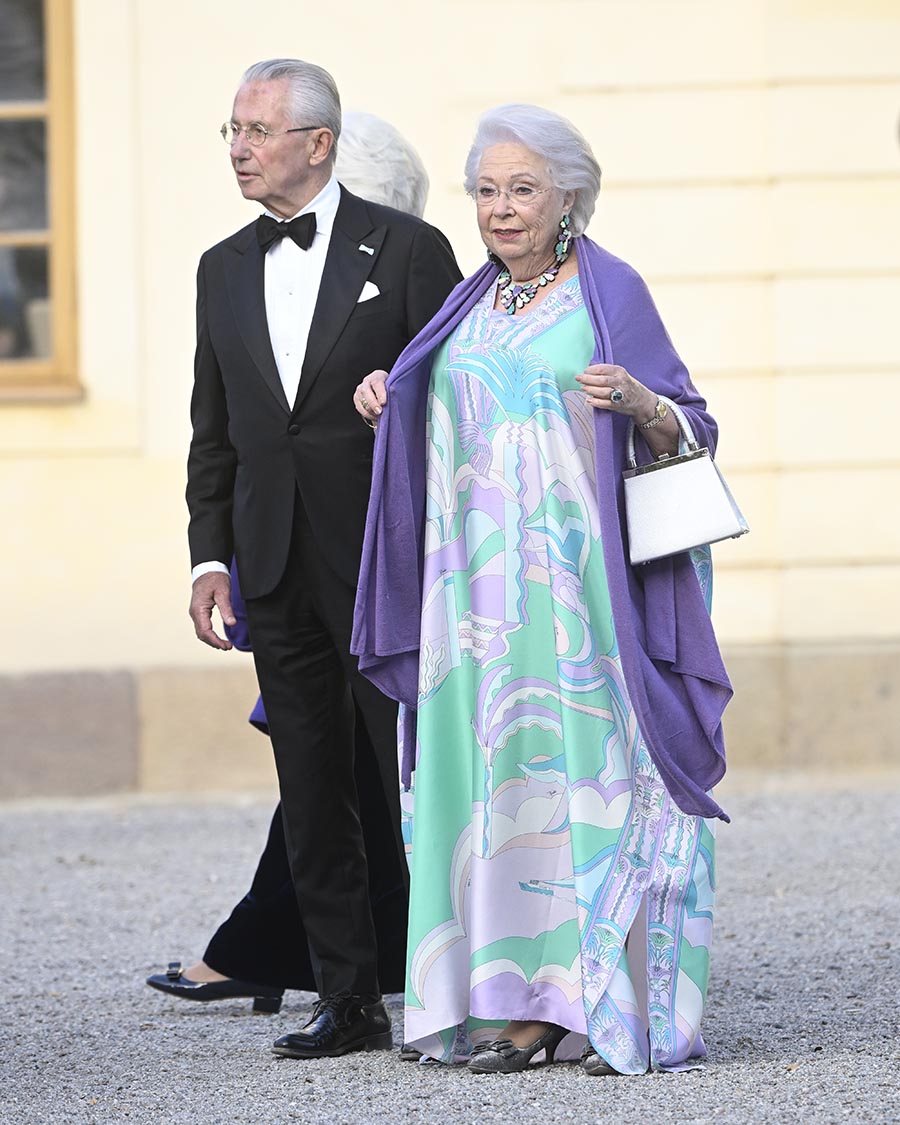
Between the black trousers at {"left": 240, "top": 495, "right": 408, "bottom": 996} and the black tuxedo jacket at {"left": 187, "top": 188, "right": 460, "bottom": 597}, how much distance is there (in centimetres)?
6

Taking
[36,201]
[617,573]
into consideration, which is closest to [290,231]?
[617,573]

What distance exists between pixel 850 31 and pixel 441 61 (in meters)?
1.60

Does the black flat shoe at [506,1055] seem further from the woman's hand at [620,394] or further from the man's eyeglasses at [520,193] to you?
the man's eyeglasses at [520,193]

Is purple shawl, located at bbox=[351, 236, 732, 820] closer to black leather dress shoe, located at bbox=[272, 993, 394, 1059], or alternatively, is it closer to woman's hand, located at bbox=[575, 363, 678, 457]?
woman's hand, located at bbox=[575, 363, 678, 457]

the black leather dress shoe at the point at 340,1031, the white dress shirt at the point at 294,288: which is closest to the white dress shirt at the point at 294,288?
the white dress shirt at the point at 294,288

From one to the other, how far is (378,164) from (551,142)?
0.88 meters

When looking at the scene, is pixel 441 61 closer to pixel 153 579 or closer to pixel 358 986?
pixel 153 579

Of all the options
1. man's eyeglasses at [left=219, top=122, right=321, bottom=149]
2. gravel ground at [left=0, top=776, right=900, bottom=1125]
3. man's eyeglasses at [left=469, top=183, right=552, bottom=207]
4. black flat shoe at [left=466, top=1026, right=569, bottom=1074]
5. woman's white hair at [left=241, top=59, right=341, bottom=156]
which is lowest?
gravel ground at [left=0, top=776, right=900, bottom=1125]

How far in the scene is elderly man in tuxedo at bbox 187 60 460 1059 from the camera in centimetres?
396

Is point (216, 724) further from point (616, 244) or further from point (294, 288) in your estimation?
point (294, 288)

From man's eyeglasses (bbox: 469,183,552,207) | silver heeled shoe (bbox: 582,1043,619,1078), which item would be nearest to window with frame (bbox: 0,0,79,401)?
man's eyeglasses (bbox: 469,183,552,207)

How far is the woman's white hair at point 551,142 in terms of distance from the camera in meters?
3.77

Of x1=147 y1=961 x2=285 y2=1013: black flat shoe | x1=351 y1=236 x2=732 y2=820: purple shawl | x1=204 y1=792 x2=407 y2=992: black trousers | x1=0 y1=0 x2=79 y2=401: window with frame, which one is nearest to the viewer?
x1=351 y1=236 x2=732 y2=820: purple shawl

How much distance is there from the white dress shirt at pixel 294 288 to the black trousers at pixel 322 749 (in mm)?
294
